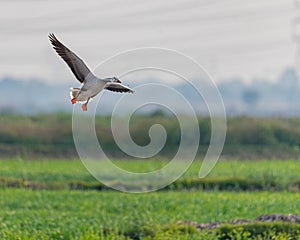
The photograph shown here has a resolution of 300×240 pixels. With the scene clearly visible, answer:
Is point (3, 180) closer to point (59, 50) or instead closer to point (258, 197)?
point (258, 197)

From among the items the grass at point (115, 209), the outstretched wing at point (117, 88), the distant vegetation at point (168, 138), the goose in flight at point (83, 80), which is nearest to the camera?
the goose in flight at point (83, 80)

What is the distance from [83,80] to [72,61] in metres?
0.11

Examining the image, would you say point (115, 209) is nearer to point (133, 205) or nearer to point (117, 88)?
point (133, 205)

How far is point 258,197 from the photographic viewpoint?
1191cm

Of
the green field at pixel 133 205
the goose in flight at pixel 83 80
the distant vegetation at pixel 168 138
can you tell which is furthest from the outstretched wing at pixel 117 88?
the distant vegetation at pixel 168 138

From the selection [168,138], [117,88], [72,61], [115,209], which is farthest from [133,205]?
[168,138]

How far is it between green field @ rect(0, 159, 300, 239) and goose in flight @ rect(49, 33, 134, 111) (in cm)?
470

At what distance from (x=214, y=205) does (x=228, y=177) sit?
3.63m

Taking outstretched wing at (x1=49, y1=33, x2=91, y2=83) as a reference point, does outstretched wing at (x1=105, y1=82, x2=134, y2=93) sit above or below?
below

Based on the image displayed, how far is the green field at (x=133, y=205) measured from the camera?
8711 millimetres

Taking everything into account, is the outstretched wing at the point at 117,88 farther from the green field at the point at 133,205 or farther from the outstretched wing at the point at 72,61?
the green field at the point at 133,205

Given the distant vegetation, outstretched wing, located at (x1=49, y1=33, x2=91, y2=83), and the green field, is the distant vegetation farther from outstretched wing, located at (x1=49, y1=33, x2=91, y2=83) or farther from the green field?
outstretched wing, located at (x1=49, y1=33, x2=91, y2=83)

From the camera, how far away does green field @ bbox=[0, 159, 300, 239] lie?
8.71 m

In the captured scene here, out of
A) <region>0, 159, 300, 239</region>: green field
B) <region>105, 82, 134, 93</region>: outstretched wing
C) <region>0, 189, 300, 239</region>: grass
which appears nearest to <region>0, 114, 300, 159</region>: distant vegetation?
<region>0, 159, 300, 239</region>: green field
